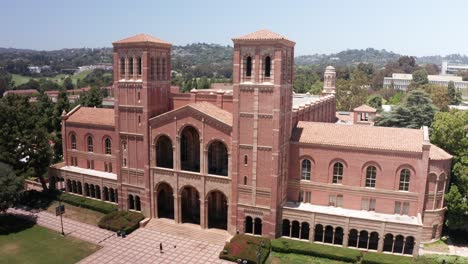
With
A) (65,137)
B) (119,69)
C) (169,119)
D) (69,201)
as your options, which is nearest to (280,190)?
(169,119)

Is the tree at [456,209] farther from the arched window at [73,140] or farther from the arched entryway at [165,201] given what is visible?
the arched window at [73,140]

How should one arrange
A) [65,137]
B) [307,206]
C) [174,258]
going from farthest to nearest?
[65,137] → [307,206] → [174,258]

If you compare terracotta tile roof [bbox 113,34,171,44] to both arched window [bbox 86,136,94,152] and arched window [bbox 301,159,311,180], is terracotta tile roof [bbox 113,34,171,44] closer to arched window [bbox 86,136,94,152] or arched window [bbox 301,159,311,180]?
arched window [bbox 86,136,94,152]

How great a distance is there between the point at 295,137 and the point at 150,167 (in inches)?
719

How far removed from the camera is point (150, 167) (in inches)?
1855

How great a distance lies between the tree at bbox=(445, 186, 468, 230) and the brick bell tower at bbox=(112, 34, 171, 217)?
3512cm

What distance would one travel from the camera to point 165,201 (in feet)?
167

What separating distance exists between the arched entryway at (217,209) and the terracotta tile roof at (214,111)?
377 inches

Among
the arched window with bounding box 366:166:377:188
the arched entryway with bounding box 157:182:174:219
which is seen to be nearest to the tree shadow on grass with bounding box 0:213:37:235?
the arched entryway with bounding box 157:182:174:219

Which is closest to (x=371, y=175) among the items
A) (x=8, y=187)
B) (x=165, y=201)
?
(x=165, y=201)

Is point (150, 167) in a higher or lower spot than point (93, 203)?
higher

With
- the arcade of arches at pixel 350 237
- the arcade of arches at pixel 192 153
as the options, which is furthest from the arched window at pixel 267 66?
the arcade of arches at pixel 350 237

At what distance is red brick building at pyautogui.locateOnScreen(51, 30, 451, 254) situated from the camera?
39.7 m

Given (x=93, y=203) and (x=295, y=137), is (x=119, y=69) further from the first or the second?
(x=295, y=137)
